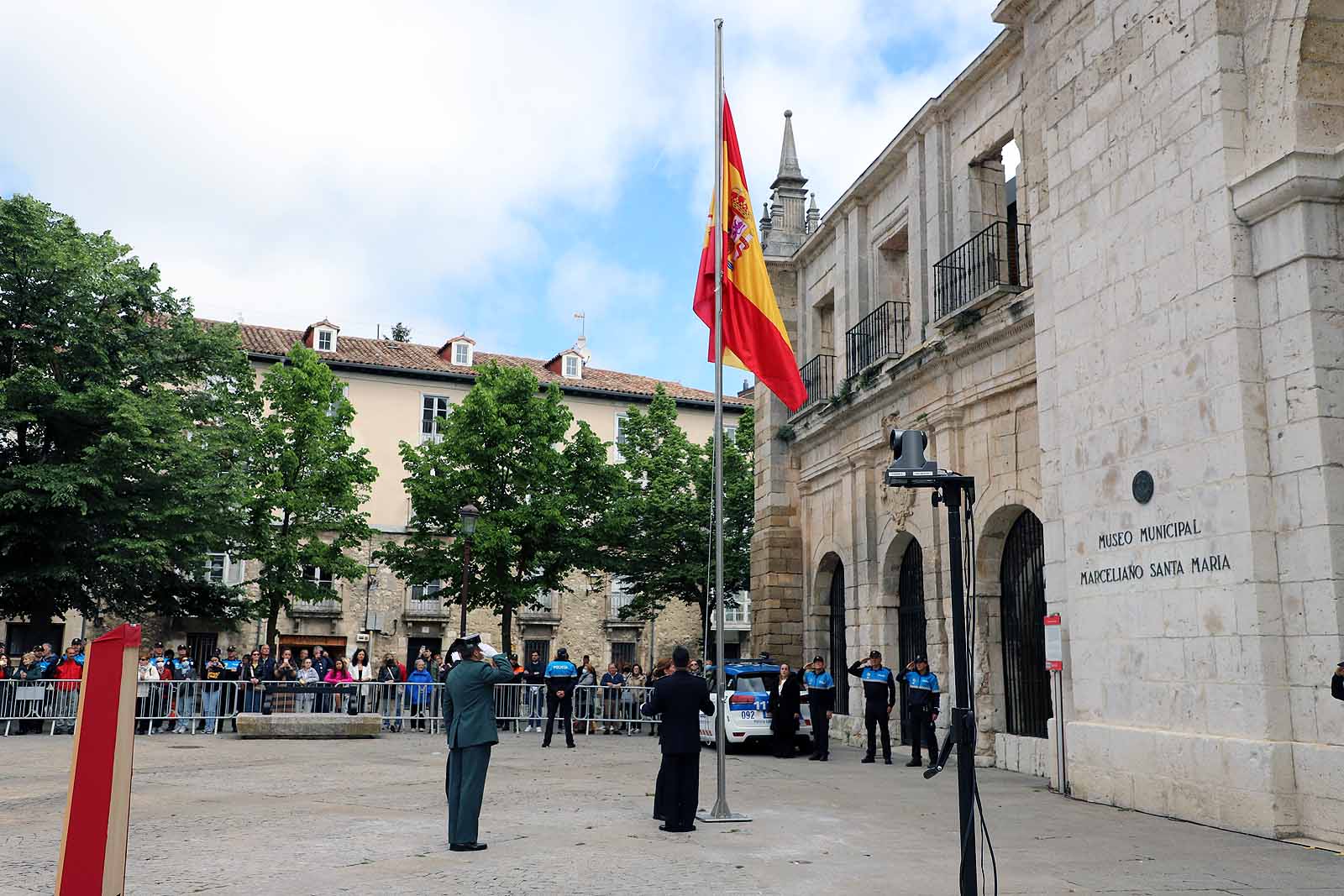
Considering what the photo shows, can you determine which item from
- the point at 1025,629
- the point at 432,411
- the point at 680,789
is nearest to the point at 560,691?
the point at 1025,629

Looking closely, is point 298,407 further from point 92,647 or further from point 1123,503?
point 92,647

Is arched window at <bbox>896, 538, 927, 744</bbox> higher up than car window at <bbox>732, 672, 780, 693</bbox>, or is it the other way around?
arched window at <bbox>896, 538, 927, 744</bbox>

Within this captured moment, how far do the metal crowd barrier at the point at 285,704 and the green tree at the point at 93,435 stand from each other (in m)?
5.10

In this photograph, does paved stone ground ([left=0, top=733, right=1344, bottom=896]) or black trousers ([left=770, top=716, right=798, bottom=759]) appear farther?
black trousers ([left=770, top=716, right=798, bottom=759])

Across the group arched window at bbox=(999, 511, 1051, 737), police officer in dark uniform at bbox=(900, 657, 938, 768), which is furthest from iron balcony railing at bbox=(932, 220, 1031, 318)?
police officer in dark uniform at bbox=(900, 657, 938, 768)

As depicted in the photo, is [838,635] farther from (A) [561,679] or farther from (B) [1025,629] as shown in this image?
(B) [1025,629]

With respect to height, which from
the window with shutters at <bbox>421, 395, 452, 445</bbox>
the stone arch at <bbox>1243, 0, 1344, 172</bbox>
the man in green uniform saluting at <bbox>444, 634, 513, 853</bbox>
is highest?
the window with shutters at <bbox>421, 395, 452, 445</bbox>

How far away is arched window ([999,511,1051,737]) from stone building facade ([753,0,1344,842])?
42 mm

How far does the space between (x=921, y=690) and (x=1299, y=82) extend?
32.6ft

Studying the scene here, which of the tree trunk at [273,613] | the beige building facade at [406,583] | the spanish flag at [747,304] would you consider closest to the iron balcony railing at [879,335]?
the spanish flag at [747,304]

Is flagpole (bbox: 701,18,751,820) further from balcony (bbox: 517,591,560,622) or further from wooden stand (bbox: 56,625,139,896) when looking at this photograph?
balcony (bbox: 517,591,560,622)

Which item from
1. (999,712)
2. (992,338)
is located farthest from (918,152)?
(999,712)

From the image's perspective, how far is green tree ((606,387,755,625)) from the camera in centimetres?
3600

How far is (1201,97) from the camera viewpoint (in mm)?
11289
